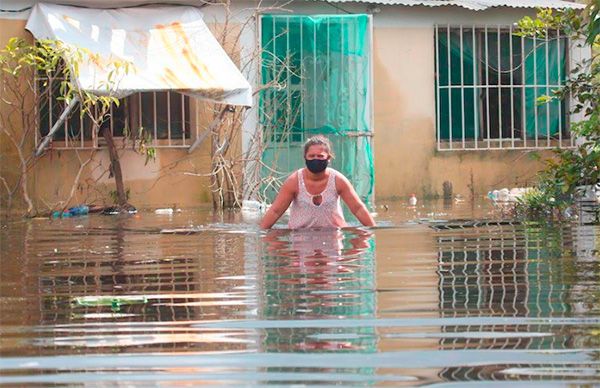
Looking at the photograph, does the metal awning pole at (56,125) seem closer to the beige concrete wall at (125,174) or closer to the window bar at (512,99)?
the beige concrete wall at (125,174)

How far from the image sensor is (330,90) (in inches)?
716

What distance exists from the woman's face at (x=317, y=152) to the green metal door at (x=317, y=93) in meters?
5.70

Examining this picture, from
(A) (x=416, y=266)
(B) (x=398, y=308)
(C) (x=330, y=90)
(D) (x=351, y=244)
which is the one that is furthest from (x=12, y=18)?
(B) (x=398, y=308)

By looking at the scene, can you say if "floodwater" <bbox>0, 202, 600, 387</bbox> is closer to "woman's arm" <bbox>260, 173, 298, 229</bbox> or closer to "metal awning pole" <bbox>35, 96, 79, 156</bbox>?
"woman's arm" <bbox>260, 173, 298, 229</bbox>

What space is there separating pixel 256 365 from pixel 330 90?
13.5 m

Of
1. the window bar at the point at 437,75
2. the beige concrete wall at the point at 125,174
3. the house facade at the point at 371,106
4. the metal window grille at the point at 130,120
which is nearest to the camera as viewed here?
the beige concrete wall at the point at 125,174

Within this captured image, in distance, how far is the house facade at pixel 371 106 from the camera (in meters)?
17.6

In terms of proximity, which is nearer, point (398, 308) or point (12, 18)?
point (398, 308)

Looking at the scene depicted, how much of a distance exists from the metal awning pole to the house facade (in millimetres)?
425

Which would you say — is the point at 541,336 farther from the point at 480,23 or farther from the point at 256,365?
the point at 480,23

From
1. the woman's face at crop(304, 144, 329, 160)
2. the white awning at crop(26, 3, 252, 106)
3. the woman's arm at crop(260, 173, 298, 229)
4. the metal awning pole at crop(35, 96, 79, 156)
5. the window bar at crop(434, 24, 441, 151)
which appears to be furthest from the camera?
the window bar at crop(434, 24, 441, 151)

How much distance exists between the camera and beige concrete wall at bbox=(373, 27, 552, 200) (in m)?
18.5

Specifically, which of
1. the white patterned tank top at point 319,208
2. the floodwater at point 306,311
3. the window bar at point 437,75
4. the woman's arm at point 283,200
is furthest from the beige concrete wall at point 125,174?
the white patterned tank top at point 319,208

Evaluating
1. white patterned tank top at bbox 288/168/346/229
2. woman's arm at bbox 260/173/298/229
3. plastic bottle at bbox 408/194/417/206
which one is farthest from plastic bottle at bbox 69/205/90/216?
white patterned tank top at bbox 288/168/346/229
